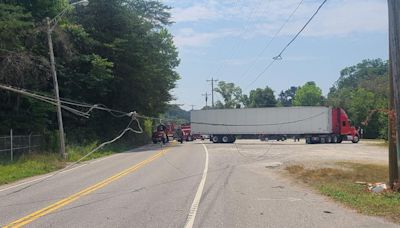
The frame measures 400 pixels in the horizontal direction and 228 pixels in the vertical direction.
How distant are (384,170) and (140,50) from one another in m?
34.6

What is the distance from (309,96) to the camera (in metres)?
154

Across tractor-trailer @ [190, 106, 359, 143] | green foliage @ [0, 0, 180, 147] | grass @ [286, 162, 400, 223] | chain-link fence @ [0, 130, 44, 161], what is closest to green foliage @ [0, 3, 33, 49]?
green foliage @ [0, 0, 180, 147]

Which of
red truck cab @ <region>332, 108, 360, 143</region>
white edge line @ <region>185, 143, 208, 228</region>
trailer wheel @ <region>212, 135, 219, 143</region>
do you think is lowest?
white edge line @ <region>185, 143, 208, 228</region>

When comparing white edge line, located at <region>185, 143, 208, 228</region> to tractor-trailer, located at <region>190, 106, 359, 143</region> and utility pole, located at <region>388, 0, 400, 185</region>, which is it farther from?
tractor-trailer, located at <region>190, 106, 359, 143</region>

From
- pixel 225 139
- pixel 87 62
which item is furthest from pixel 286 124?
pixel 87 62

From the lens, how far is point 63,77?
1845 inches

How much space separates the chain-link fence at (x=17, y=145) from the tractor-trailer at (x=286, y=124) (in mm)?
33628

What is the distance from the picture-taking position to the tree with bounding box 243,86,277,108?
16388 centimetres

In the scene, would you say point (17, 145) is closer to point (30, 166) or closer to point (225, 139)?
point (30, 166)

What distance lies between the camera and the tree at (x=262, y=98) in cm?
16388

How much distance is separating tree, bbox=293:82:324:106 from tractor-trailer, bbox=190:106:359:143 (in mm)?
87031

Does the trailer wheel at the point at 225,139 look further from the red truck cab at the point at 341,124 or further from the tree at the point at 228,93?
the tree at the point at 228,93

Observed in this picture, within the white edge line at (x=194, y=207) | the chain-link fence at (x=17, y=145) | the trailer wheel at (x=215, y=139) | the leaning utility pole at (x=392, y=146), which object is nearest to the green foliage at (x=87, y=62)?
the chain-link fence at (x=17, y=145)

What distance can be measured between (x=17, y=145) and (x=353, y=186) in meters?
21.7
